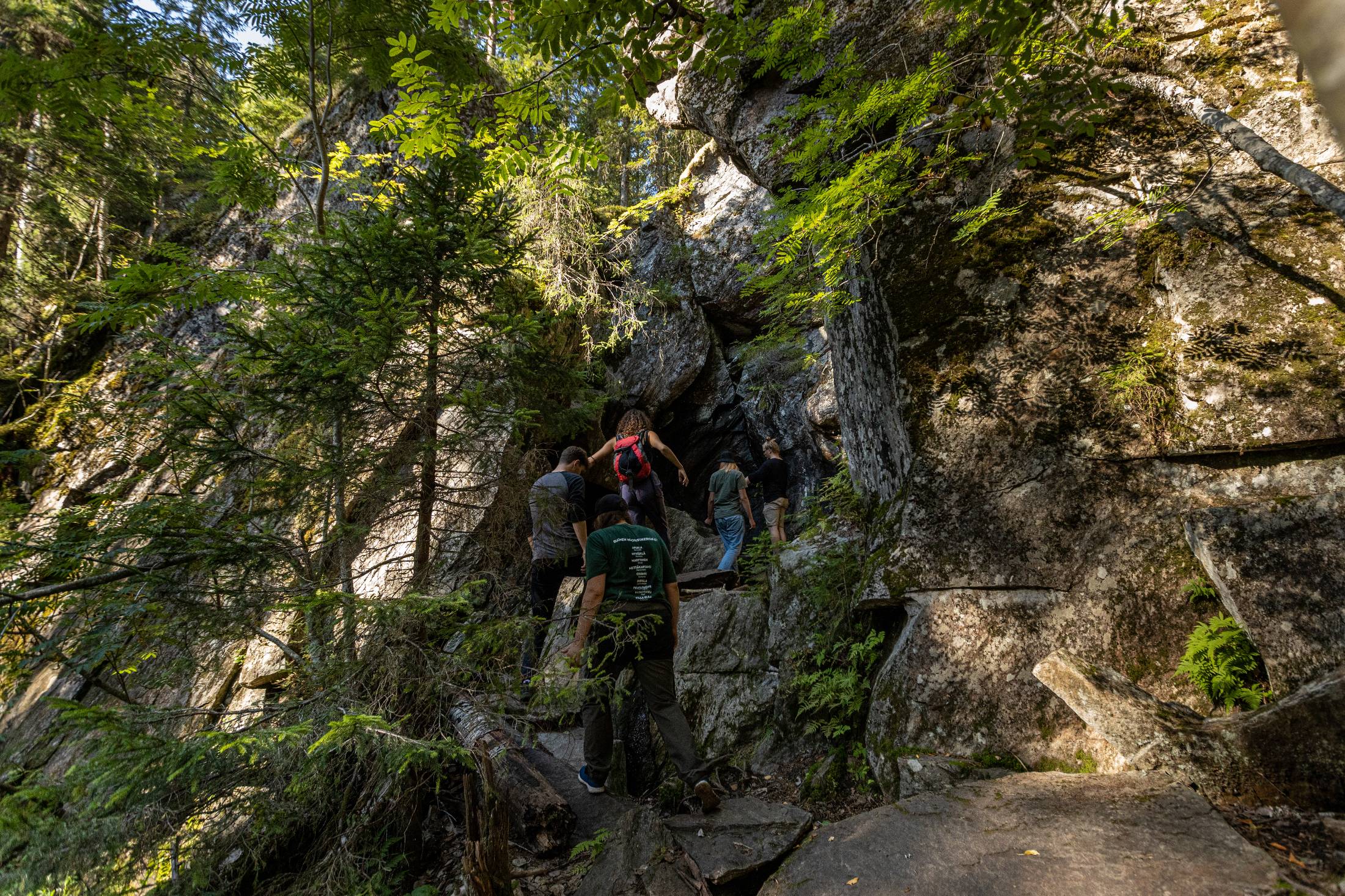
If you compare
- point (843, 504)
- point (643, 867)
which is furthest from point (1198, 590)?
point (643, 867)

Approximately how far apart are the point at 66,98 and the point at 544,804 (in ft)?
21.4

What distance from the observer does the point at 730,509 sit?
9.49 meters

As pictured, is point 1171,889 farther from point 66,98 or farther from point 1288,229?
point 66,98

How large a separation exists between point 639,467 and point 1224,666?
5744mm

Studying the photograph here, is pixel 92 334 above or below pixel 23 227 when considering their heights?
below

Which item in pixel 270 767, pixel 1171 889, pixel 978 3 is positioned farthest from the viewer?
pixel 270 767

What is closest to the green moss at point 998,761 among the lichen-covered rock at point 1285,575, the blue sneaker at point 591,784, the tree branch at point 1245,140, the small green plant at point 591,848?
the lichen-covered rock at point 1285,575

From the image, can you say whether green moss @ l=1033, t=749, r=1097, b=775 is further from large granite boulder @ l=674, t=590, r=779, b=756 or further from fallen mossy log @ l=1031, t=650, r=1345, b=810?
large granite boulder @ l=674, t=590, r=779, b=756

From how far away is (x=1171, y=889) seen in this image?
204 centimetres

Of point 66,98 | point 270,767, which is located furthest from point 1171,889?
point 66,98

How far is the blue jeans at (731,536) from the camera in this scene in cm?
934

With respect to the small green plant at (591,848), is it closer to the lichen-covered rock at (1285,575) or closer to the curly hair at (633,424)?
the lichen-covered rock at (1285,575)

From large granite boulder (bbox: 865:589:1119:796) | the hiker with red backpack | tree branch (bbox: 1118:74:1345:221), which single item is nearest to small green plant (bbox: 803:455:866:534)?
large granite boulder (bbox: 865:589:1119:796)

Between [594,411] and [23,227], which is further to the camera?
[23,227]
